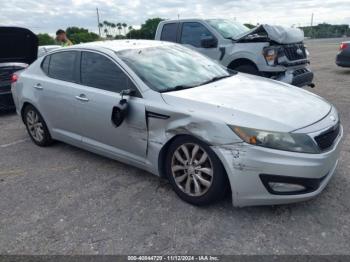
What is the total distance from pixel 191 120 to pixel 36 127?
3075mm

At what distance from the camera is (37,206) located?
11.7 feet

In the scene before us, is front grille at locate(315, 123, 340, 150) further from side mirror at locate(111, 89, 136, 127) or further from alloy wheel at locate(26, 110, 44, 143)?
alloy wheel at locate(26, 110, 44, 143)

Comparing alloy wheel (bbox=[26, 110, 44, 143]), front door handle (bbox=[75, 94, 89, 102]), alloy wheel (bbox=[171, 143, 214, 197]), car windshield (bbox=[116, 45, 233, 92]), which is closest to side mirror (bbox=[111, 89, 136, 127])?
car windshield (bbox=[116, 45, 233, 92])

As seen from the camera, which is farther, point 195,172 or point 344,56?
point 344,56

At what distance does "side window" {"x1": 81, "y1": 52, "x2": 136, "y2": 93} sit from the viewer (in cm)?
381

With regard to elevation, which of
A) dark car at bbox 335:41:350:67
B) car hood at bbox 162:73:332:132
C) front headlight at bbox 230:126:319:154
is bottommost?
dark car at bbox 335:41:350:67

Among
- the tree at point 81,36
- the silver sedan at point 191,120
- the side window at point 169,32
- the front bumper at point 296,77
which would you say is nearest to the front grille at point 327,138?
the silver sedan at point 191,120

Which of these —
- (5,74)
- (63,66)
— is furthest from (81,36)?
(63,66)

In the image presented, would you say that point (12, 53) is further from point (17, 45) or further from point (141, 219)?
point (141, 219)

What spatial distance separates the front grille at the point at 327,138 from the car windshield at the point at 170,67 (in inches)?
55.4

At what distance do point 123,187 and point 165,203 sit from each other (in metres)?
0.63

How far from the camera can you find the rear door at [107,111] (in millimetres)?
3631

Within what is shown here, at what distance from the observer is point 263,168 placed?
282cm

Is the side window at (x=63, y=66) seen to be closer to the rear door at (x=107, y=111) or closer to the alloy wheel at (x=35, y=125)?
the rear door at (x=107, y=111)
